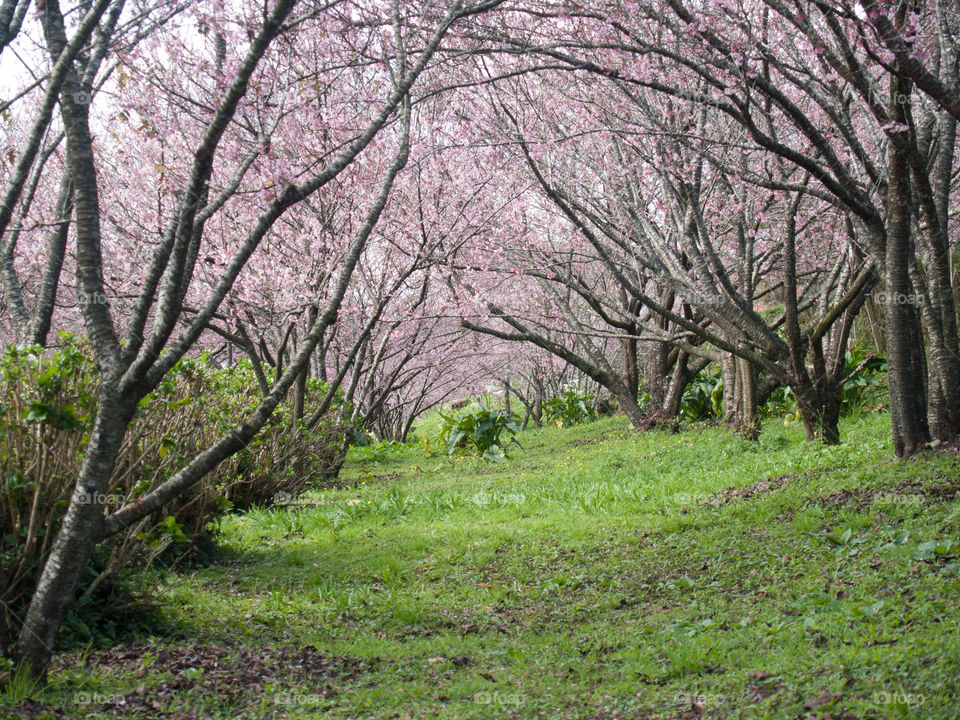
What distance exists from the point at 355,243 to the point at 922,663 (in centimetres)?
306

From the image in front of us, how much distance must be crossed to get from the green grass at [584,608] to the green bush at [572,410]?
11.1 meters

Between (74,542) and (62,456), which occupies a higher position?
(62,456)

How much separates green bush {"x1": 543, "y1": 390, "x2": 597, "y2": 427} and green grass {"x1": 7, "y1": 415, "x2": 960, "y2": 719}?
36.4ft

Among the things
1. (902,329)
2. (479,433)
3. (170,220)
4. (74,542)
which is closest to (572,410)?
(479,433)

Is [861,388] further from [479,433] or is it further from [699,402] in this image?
[479,433]

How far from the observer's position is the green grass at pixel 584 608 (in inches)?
119

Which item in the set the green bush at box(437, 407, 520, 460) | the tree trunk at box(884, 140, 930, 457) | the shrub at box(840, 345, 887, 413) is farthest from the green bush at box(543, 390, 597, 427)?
the tree trunk at box(884, 140, 930, 457)

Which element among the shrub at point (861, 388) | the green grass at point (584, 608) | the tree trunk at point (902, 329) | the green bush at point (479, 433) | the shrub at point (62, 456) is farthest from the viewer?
the green bush at point (479, 433)

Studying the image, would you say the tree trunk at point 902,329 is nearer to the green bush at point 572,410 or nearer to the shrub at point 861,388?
the shrub at point 861,388

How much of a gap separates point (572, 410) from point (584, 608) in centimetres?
1483

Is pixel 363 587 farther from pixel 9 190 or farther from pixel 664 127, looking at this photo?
pixel 664 127

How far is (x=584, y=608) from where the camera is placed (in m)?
4.48

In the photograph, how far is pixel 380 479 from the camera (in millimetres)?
A: 11297

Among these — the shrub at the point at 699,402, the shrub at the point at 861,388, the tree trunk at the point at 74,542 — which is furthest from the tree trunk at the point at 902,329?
the shrub at the point at 699,402
